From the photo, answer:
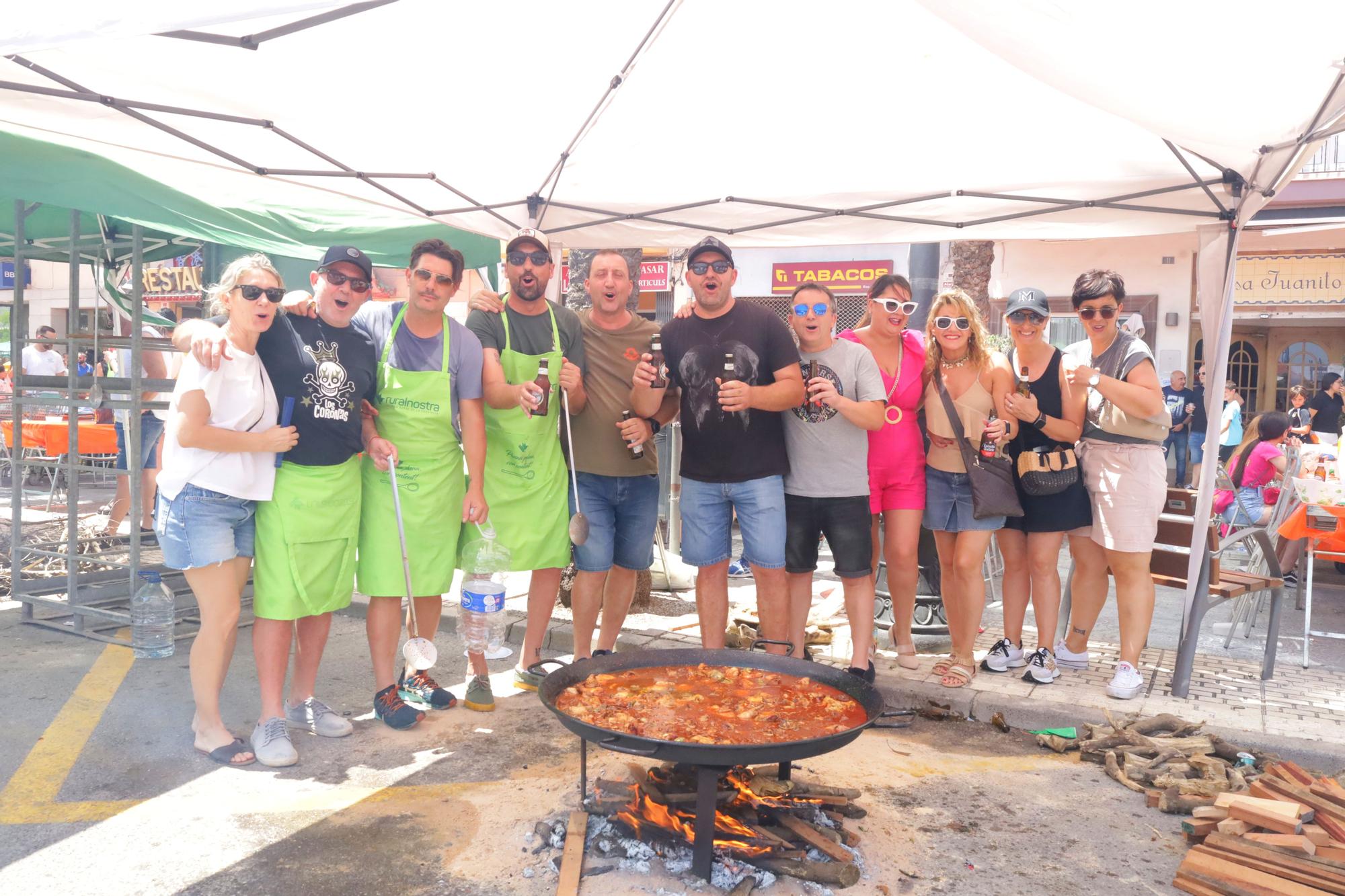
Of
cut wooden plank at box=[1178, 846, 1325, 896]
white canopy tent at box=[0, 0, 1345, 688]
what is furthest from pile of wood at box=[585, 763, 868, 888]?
white canopy tent at box=[0, 0, 1345, 688]

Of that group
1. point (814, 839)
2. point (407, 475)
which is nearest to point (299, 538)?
point (407, 475)

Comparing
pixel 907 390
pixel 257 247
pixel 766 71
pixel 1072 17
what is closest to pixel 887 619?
pixel 907 390

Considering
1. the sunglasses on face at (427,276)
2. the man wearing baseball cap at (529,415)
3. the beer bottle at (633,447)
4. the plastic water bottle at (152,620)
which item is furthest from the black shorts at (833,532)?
the plastic water bottle at (152,620)

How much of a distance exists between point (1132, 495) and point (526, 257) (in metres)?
3.30

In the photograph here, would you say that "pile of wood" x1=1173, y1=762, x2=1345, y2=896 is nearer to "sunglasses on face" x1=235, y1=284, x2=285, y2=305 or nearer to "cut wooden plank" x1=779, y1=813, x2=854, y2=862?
"cut wooden plank" x1=779, y1=813, x2=854, y2=862

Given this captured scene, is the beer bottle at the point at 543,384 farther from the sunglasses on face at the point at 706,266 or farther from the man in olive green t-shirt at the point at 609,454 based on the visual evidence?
the sunglasses on face at the point at 706,266

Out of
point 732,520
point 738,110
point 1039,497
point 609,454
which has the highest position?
point 738,110

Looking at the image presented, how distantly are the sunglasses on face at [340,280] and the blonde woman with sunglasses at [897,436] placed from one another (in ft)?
7.93

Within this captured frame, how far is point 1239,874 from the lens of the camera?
3.17 meters

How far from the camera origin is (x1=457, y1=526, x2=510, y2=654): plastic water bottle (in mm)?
4531

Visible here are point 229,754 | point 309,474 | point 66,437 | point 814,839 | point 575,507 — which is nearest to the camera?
point 814,839

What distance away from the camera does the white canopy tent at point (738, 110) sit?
A: 3711 millimetres

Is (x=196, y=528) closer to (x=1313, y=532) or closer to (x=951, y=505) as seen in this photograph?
(x=951, y=505)

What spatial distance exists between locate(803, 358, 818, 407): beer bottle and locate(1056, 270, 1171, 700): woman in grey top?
1289 millimetres
